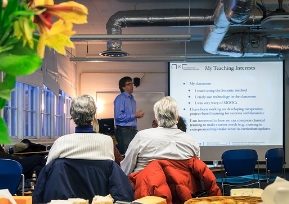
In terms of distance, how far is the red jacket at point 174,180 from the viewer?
2.56 m

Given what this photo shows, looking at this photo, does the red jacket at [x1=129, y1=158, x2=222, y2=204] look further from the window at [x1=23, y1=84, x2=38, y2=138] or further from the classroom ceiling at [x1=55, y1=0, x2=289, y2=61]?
the window at [x1=23, y1=84, x2=38, y2=138]

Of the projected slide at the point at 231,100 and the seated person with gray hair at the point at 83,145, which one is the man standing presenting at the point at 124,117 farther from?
the seated person with gray hair at the point at 83,145

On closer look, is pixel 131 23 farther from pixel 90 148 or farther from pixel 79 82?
pixel 90 148

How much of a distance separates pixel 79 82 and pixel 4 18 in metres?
11.9

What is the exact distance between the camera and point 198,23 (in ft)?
26.7

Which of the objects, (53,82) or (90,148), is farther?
(53,82)

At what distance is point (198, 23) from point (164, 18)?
62 cm

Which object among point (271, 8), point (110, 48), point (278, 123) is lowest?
point (278, 123)

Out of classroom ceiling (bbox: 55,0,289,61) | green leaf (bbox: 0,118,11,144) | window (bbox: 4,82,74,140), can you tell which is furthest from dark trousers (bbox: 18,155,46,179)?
green leaf (bbox: 0,118,11,144)

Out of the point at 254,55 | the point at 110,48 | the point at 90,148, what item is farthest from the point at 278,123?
the point at 90,148

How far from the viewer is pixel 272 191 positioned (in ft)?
2.80

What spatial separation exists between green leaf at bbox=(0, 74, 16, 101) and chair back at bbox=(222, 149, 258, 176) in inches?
223

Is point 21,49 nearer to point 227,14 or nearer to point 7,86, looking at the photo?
point 7,86

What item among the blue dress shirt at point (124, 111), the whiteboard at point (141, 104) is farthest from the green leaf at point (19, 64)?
the whiteboard at point (141, 104)
